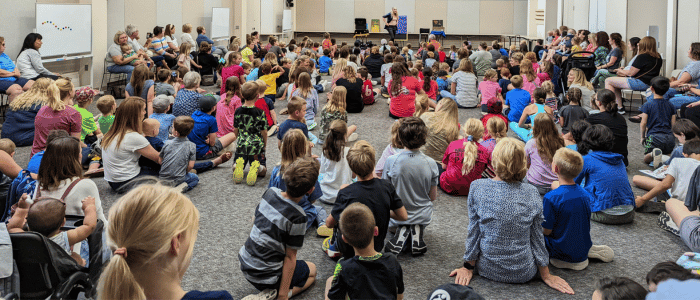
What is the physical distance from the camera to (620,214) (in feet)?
15.0

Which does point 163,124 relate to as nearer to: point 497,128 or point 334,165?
point 334,165

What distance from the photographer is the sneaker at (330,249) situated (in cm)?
387

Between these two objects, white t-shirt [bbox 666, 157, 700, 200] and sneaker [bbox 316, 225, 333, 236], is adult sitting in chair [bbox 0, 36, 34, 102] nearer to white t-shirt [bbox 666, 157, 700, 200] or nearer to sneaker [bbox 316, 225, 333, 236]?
sneaker [bbox 316, 225, 333, 236]

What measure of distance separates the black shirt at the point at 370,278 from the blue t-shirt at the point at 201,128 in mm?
3943

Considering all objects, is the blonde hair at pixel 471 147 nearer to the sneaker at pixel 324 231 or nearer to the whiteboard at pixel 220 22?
the sneaker at pixel 324 231

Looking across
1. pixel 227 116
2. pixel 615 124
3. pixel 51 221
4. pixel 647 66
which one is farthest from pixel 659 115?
pixel 51 221

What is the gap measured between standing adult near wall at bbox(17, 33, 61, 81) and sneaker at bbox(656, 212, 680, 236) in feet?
26.5

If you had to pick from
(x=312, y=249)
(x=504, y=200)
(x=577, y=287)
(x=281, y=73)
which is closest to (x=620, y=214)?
(x=577, y=287)

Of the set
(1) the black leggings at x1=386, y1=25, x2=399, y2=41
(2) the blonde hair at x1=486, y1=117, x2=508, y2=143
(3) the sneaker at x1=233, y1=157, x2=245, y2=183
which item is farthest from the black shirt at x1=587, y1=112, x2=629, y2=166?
(1) the black leggings at x1=386, y1=25, x2=399, y2=41

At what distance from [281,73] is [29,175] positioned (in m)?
6.78

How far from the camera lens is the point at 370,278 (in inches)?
104

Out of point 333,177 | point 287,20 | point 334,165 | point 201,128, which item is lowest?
point 333,177

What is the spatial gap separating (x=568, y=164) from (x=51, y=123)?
4.91 meters

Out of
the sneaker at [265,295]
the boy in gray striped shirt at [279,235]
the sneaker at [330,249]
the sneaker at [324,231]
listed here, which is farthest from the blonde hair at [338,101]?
the sneaker at [265,295]
